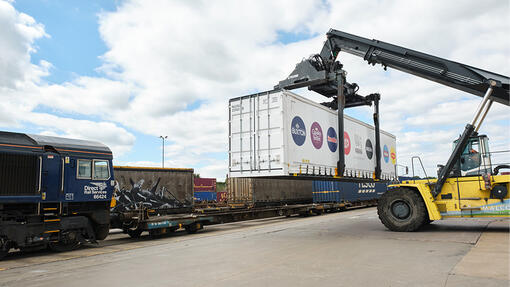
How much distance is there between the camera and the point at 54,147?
10.5 meters

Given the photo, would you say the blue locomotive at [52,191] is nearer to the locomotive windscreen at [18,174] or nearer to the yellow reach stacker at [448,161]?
the locomotive windscreen at [18,174]

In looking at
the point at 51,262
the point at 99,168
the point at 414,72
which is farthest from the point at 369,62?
the point at 51,262

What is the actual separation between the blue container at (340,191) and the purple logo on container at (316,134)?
9.77 metres

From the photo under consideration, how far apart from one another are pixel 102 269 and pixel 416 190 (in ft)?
32.3

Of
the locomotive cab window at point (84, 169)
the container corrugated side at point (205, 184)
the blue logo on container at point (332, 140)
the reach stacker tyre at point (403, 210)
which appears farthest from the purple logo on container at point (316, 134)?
the container corrugated side at point (205, 184)

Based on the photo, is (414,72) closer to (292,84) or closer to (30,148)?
(292,84)

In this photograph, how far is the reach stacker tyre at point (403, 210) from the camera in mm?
11375

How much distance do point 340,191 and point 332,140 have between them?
35.3ft

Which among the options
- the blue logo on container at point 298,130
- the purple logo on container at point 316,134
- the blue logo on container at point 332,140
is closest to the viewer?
the blue logo on container at point 298,130

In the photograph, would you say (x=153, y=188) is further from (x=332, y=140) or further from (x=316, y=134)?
(x=332, y=140)

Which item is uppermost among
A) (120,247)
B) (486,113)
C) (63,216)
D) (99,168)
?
(486,113)

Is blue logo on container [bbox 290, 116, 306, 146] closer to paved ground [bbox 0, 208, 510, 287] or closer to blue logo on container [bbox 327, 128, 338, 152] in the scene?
blue logo on container [bbox 327, 128, 338, 152]

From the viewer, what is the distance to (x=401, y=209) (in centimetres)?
1176

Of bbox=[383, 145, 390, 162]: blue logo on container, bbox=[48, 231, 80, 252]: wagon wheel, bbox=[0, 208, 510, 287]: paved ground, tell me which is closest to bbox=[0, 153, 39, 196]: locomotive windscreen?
bbox=[48, 231, 80, 252]: wagon wheel
